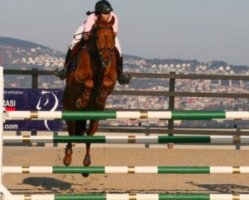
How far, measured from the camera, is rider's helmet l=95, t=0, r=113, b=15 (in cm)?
980

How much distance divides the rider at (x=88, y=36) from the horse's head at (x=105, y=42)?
0.21 metres

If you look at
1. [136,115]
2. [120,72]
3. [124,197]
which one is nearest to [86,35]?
[120,72]

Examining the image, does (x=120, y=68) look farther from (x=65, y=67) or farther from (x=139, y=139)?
(x=139, y=139)

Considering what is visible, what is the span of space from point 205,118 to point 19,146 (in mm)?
12120

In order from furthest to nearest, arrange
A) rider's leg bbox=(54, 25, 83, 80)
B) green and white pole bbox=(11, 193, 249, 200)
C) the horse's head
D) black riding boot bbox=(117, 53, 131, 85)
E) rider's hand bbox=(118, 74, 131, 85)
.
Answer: rider's hand bbox=(118, 74, 131, 85) < rider's leg bbox=(54, 25, 83, 80) < black riding boot bbox=(117, 53, 131, 85) < the horse's head < green and white pole bbox=(11, 193, 249, 200)

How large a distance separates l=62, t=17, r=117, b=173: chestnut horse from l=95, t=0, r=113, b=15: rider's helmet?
13 centimetres

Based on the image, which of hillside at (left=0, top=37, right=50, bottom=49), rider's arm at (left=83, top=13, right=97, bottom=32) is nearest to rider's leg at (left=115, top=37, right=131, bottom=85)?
rider's arm at (left=83, top=13, right=97, bottom=32)

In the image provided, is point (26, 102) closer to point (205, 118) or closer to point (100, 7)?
point (100, 7)

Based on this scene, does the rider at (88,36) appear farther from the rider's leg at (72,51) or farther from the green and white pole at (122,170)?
the green and white pole at (122,170)

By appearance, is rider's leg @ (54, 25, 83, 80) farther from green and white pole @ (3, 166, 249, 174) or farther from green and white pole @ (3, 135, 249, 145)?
green and white pole @ (3, 166, 249, 174)

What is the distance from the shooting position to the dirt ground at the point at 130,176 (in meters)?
10.8

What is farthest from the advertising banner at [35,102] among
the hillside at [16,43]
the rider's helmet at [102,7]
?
the hillside at [16,43]

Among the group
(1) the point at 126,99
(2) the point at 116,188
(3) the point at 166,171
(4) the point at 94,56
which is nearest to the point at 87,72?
(4) the point at 94,56

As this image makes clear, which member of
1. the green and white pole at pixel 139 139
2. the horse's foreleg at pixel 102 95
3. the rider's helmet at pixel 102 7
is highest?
the rider's helmet at pixel 102 7
